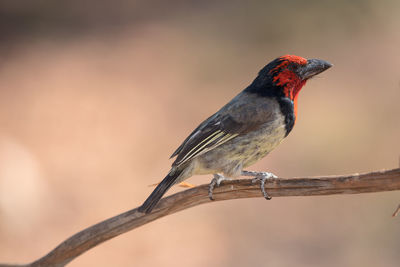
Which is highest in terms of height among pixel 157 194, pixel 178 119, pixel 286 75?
pixel 178 119

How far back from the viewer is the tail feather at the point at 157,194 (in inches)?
124

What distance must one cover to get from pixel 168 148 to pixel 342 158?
2.84 metres

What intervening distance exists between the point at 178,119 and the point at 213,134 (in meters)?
6.13

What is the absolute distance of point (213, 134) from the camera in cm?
409

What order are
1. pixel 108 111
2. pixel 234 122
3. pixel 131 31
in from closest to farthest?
1. pixel 234 122
2. pixel 108 111
3. pixel 131 31

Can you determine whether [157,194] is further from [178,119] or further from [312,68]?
[178,119]

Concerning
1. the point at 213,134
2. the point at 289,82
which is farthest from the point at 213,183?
the point at 289,82

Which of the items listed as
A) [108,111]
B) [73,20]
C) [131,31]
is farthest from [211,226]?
[73,20]

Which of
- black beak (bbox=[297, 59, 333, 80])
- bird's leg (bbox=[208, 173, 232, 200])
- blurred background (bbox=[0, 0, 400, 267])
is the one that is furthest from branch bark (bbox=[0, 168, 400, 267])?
blurred background (bbox=[0, 0, 400, 267])

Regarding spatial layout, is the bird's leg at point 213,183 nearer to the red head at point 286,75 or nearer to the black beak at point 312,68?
the red head at point 286,75

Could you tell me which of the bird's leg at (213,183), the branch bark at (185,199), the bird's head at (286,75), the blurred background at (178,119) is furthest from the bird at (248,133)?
the blurred background at (178,119)

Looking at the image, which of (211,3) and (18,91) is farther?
(211,3)

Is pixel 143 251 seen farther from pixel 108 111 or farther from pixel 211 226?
pixel 108 111

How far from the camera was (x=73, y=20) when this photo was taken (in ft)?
43.7
